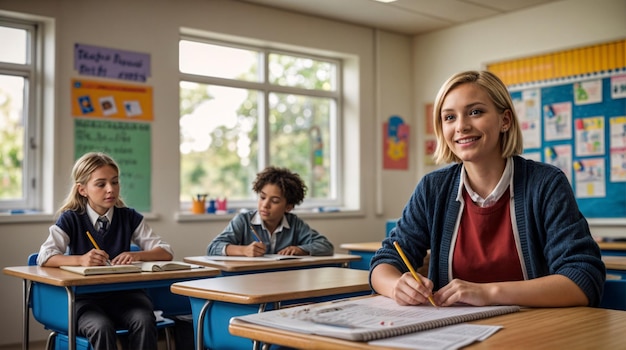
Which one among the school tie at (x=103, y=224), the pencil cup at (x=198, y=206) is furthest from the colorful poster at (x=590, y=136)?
the school tie at (x=103, y=224)

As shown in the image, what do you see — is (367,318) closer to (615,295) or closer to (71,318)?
(615,295)

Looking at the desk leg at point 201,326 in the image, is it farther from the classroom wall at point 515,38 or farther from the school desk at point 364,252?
the classroom wall at point 515,38

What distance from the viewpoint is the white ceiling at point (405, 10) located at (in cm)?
562

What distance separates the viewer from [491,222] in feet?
5.38

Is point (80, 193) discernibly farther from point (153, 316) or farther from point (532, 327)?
point (532, 327)

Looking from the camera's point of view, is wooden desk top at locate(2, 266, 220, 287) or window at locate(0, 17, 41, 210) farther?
window at locate(0, 17, 41, 210)

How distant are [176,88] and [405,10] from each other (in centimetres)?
209

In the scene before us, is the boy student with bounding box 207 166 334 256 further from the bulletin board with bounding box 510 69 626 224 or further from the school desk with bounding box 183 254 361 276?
the bulletin board with bounding box 510 69 626 224

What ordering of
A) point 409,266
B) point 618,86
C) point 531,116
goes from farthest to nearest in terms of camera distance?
point 531,116
point 618,86
point 409,266

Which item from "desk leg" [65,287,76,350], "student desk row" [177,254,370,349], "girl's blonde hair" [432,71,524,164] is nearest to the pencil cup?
"desk leg" [65,287,76,350]

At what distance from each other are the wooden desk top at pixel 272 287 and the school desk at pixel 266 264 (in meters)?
0.65

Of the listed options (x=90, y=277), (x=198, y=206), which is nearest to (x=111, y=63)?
(x=198, y=206)

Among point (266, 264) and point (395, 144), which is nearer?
point (266, 264)

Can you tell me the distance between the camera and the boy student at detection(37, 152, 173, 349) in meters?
2.84
